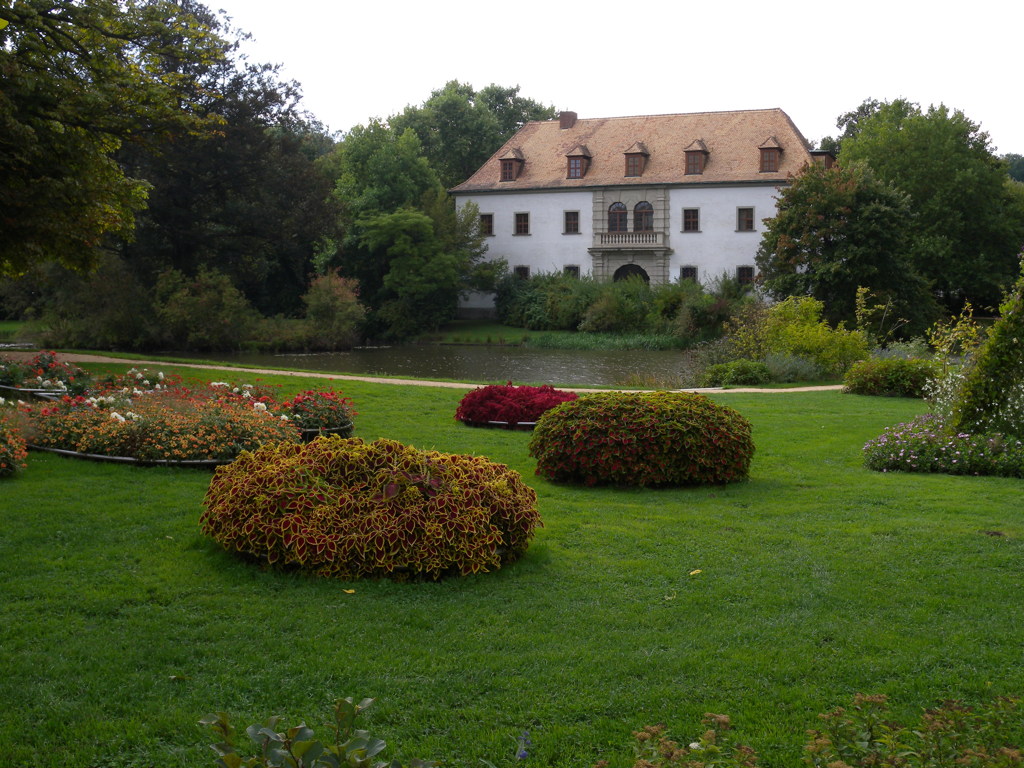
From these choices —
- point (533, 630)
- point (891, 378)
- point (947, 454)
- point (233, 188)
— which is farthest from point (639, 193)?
point (533, 630)

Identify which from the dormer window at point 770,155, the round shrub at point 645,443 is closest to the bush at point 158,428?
the round shrub at point 645,443

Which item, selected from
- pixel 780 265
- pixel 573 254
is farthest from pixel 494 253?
pixel 780 265

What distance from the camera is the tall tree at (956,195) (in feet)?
143

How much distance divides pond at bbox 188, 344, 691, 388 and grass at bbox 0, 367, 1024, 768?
53.5 feet

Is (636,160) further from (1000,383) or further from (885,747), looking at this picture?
(885,747)

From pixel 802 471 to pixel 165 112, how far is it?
8925 mm

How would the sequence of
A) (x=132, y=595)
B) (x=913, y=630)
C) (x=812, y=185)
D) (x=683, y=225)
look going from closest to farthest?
(x=913, y=630) → (x=132, y=595) → (x=812, y=185) → (x=683, y=225)

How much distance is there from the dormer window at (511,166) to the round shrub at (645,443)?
4374cm

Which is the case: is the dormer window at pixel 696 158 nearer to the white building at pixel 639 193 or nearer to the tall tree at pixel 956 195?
the white building at pixel 639 193

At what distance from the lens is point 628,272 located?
49625 millimetres

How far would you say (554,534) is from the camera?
272 inches

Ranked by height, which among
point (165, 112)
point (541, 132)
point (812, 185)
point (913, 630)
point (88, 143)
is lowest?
point (913, 630)

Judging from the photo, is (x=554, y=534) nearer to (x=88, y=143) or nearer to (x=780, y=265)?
(x=88, y=143)

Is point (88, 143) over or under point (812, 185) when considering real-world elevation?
under
